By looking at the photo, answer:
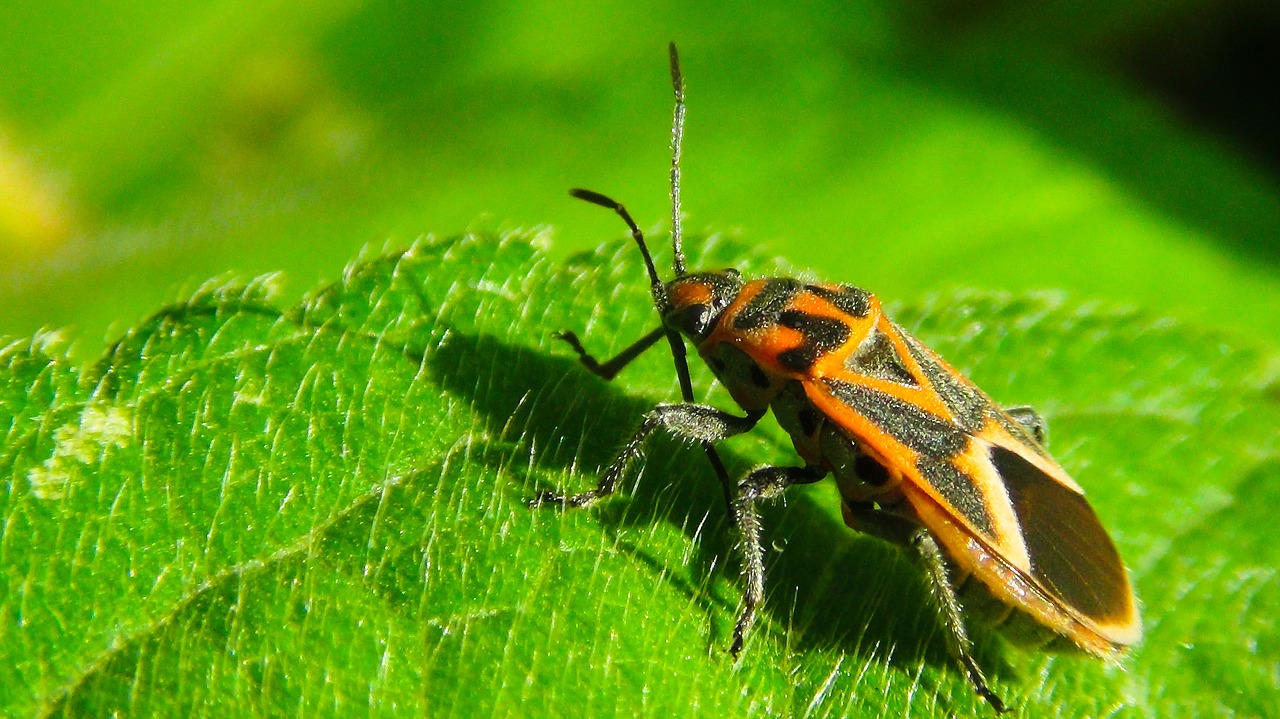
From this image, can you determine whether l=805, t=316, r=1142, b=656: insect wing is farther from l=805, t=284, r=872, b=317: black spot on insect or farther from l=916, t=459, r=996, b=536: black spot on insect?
l=805, t=284, r=872, b=317: black spot on insect

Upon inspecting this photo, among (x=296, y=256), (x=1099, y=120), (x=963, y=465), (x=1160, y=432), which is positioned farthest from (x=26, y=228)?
(x=1099, y=120)

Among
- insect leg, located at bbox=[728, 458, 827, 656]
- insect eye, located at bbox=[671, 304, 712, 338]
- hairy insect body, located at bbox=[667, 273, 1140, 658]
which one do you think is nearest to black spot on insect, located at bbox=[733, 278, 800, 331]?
hairy insect body, located at bbox=[667, 273, 1140, 658]

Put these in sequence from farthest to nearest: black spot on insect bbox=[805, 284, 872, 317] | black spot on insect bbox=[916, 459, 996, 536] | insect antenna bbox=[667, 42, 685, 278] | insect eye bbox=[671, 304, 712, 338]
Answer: insect antenna bbox=[667, 42, 685, 278] < black spot on insect bbox=[805, 284, 872, 317] < insect eye bbox=[671, 304, 712, 338] < black spot on insect bbox=[916, 459, 996, 536]

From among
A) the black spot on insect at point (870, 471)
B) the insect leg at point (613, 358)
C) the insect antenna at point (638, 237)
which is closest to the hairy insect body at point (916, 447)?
the black spot on insect at point (870, 471)

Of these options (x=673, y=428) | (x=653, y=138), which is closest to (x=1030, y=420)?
(x=673, y=428)

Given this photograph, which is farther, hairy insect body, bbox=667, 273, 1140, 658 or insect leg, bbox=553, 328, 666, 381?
insect leg, bbox=553, 328, 666, 381

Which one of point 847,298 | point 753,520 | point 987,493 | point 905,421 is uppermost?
point 847,298

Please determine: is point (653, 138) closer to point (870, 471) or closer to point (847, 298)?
point (847, 298)
